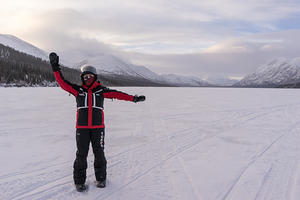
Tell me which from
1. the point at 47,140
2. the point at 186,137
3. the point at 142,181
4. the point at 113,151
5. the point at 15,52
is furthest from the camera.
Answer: the point at 15,52

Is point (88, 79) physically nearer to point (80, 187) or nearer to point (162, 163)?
point (80, 187)

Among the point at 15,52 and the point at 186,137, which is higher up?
the point at 15,52

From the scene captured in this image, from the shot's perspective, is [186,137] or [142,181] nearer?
[142,181]

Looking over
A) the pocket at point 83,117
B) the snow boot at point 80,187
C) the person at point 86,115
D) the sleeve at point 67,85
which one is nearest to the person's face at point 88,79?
the person at point 86,115

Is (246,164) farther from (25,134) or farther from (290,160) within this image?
(25,134)

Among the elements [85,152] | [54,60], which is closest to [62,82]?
[54,60]

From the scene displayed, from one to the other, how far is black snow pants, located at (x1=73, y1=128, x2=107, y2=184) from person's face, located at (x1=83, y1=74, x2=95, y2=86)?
2.56 feet

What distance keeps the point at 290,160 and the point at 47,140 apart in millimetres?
6408

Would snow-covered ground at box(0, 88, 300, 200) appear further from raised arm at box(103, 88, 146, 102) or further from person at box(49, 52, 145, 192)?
raised arm at box(103, 88, 146, 102)

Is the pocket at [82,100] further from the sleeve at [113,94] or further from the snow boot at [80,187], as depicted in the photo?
the snow boot at [80,187]

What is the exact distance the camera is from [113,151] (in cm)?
621

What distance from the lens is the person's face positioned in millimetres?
4070

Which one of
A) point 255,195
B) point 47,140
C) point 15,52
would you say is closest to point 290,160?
point 255,195

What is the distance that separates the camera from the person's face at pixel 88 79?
4.07m
